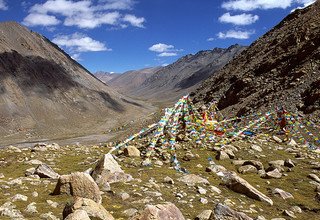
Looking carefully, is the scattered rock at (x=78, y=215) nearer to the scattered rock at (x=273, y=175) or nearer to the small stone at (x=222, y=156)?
the scattered rock at (x=273, y=175)

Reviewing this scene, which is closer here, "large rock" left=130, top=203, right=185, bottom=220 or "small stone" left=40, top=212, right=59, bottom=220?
"large rock" left=130, top=203, right=185, bottom=220

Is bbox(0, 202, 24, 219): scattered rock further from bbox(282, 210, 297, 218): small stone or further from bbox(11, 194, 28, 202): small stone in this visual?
bbox(282, 210, 297, 218): small stone

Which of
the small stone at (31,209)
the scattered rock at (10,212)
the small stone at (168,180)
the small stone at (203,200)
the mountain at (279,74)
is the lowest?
the small stone at (203,200)

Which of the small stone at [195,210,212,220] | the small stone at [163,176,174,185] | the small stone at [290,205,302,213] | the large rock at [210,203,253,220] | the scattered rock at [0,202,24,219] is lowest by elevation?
the small stone at [290,205,302,213]

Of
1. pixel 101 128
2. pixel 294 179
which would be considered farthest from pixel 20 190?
pixel 101 128

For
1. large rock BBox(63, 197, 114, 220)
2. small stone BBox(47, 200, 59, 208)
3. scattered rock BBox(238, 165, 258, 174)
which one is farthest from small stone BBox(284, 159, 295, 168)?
small stone BBox(47, 200, 59, 208)

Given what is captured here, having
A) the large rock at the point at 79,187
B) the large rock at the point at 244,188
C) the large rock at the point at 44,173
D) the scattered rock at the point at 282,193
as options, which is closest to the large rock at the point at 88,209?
the large rock at the point at 79,187

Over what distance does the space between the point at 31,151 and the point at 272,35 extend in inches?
2352

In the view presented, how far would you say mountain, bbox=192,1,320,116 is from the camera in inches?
1426

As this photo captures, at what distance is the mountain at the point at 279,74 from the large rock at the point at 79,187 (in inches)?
1088

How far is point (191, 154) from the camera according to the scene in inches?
598

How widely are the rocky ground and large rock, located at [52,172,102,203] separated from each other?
0.08 feet

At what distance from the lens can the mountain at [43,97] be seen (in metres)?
103

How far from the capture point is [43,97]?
4806 inches
